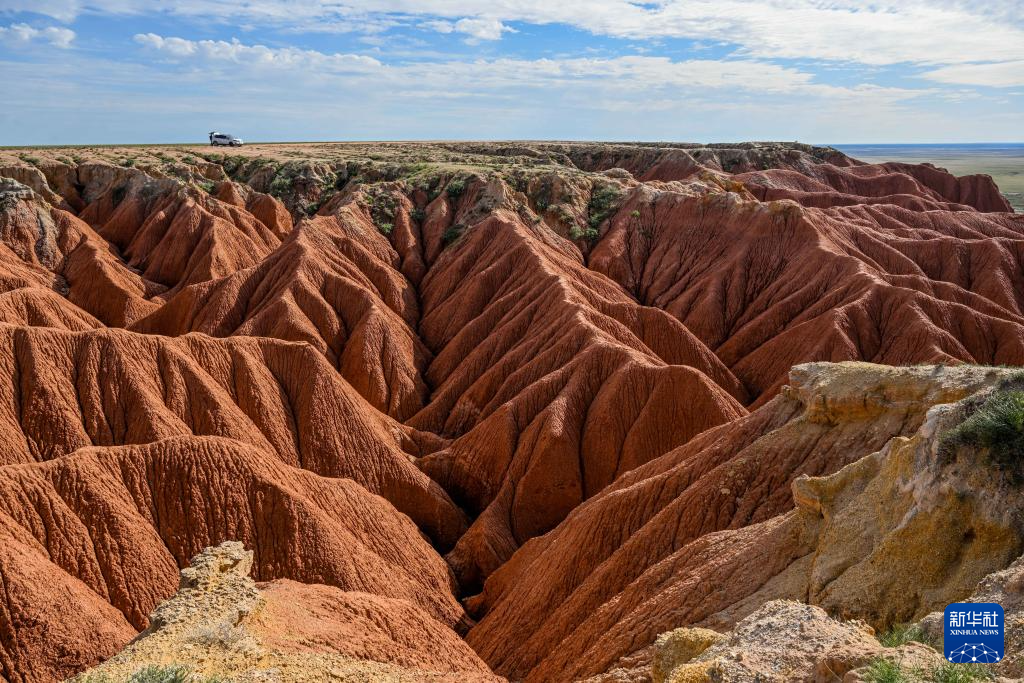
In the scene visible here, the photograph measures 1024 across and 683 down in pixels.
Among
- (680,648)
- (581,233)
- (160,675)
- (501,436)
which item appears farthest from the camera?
(581,233)

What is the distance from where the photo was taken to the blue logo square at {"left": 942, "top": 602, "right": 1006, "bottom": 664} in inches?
334

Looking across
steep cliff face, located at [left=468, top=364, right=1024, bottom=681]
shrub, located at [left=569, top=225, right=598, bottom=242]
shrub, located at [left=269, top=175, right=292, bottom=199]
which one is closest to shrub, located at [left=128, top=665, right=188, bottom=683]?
steep cliff face, located at [left=468, top=364, right=1024, bottom=681]

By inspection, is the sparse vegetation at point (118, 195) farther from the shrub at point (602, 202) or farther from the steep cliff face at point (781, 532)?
the steep cliff face at point (781, 532)

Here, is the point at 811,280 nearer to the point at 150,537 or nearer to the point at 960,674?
the point at 150,537

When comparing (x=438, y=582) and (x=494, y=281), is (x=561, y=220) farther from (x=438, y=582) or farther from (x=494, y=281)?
(x=438, y=582)

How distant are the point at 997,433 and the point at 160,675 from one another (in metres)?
14.3

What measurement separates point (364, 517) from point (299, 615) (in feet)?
30.7

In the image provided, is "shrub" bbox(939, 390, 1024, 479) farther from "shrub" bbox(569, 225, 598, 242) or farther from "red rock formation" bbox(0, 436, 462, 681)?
"shrub" bbox(569, 225, 598, 242)

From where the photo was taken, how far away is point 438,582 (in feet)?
87.8

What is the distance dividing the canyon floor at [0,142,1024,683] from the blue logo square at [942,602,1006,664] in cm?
17

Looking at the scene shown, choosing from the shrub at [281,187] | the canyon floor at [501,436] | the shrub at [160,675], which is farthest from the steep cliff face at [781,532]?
the shrub at [281,187]

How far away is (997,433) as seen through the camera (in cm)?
1278

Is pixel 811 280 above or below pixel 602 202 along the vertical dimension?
below

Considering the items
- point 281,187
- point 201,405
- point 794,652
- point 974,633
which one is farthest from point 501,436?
point 281,187
